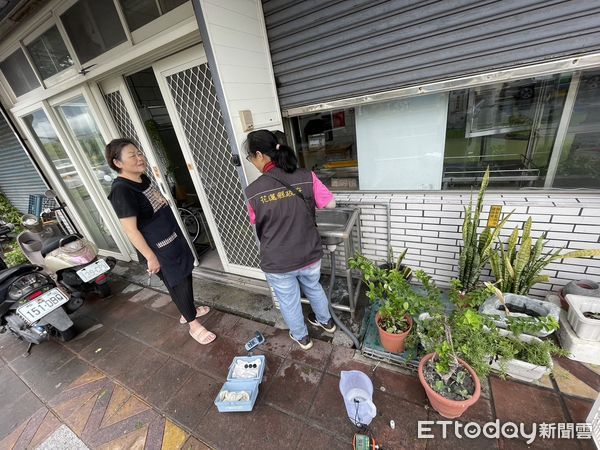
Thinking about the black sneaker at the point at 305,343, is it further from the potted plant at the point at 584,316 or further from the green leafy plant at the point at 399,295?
the potted plant at the point at 584,316

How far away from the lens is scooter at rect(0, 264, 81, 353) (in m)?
2.76

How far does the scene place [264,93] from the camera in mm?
2396

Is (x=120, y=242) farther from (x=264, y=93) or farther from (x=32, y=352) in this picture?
(x=264, y=93)

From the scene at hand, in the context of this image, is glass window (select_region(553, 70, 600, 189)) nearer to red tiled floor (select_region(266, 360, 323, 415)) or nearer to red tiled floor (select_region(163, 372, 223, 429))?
red tiled floor (select_region(266, 360, 323, 415))

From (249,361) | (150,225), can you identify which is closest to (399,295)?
(249,361)

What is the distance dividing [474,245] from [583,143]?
42.3 inches

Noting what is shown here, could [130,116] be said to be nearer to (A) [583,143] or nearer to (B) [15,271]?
(B) [15,271]

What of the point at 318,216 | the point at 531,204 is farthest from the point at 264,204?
the point at 531,204

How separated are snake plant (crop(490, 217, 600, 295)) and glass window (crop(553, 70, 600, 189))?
467mm

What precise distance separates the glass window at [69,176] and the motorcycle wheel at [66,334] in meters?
2.12

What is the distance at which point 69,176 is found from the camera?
4.36m

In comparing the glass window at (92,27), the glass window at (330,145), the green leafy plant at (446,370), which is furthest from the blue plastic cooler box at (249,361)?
the glass window at (92,27)

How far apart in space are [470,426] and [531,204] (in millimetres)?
1806

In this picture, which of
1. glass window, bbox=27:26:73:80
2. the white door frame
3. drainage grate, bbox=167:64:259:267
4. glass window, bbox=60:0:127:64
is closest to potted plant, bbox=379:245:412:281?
drainage grate, bbox=167:64:259:267
